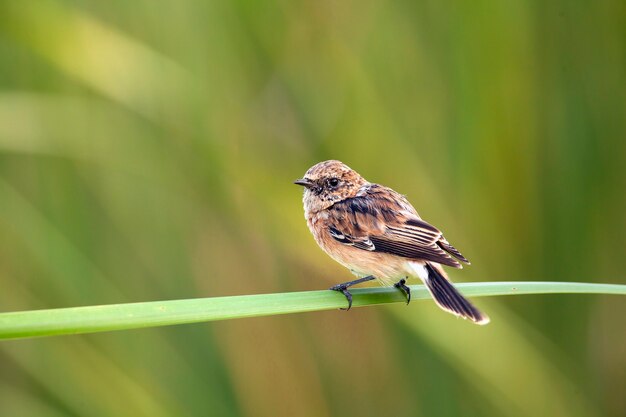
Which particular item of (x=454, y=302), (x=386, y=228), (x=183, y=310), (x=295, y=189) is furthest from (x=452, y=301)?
(x=295, y=189)

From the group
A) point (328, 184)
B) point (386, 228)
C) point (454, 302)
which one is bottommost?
point (454, 302)

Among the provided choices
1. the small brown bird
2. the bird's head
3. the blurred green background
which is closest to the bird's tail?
the small brown bird

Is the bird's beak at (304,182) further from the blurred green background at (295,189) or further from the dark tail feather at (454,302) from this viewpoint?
the dark tail feather at (454,302)

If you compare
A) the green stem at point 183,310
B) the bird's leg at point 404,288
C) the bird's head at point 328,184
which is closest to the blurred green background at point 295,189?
the bird's head at point 328,184

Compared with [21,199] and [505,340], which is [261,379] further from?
[21,199]

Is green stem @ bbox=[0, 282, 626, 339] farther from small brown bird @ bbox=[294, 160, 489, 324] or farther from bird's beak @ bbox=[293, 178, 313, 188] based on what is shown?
bird's beak @ bbox=[293, 178, 313, 188]

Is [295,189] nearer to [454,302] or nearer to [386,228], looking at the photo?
[386,228]

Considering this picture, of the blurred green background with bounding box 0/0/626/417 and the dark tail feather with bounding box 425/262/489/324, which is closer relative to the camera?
the dark tail feather with bounding box 425/262/489/324
